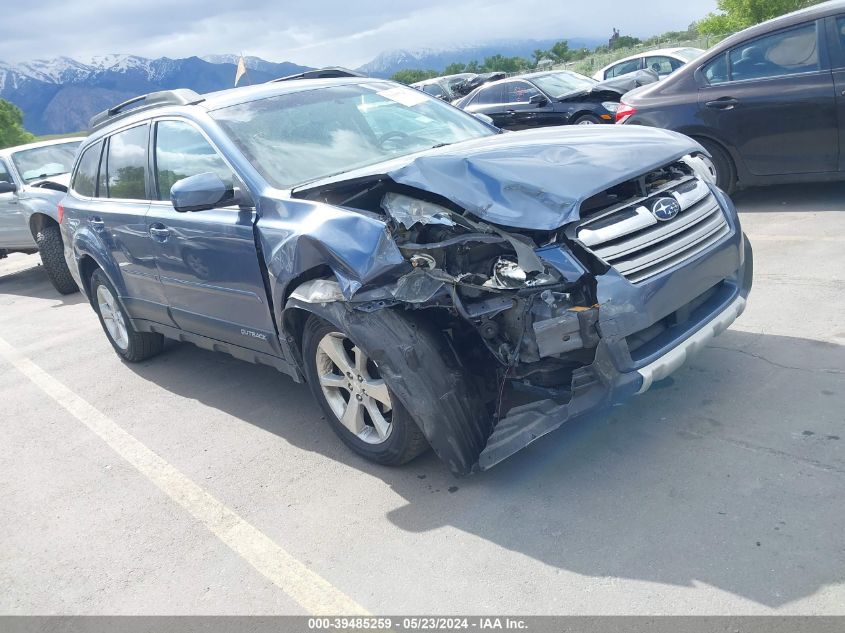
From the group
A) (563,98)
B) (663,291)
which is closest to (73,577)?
(663,291)

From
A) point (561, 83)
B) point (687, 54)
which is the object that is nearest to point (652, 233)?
point (561, 83)

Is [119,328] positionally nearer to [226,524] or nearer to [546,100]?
[226,524]

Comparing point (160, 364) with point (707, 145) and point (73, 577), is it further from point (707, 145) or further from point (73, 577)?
point (707, 145)

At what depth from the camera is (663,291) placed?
10.5 feet

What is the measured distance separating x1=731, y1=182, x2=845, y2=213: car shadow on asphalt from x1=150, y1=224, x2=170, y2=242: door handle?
5.38 meters

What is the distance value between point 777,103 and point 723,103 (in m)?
0.50

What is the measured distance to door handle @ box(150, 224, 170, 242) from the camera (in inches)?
186

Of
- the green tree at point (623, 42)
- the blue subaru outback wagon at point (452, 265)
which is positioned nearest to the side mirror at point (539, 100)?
the blue subaru outback wagon at point (452, 265)

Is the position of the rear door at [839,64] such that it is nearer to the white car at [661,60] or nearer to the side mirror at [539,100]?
the side mirror at [539,100]

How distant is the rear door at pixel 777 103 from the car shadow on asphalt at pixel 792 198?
46 centimetres

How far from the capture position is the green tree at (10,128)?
53.8 metres

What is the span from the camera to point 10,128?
54656 mm

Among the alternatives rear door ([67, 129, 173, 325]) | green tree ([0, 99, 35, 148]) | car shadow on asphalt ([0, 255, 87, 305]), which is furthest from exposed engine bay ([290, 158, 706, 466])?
green tree ([0, 99, 35, 148])

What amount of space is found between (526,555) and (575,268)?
1127mm
